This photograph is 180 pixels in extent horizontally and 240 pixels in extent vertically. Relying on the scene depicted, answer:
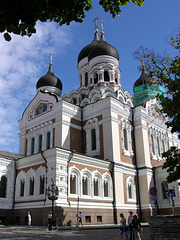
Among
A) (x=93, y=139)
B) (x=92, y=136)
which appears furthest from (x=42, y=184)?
(x=92, y=136)

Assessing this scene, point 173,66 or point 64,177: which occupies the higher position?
A: point 173,66

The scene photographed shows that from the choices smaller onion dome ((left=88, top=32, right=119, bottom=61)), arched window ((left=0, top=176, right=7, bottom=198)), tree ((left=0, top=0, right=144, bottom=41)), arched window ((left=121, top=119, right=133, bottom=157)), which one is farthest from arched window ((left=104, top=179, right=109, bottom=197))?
tree ((left=0, top=0, right=144, bottom=41))

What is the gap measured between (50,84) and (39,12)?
27.0 meters

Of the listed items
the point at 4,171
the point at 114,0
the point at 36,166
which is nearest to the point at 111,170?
the point at 36,166

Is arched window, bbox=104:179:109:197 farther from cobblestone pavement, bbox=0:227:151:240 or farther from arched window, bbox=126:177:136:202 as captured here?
cobblestone pavement, bbox=0:227:151:240

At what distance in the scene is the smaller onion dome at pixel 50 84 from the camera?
3159cm

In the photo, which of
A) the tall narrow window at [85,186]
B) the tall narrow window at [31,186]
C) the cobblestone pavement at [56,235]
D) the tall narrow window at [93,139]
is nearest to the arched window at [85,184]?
the tall narrow window at [85,186]

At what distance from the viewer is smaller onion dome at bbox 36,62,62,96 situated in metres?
31.6

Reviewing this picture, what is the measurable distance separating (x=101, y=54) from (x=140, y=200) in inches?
644

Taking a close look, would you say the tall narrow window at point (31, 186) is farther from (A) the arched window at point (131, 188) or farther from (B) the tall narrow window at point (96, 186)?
(A) the arched window at point (131, 188)

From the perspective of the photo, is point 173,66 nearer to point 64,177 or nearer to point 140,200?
point 64,177

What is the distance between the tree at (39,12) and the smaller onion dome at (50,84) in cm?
2604

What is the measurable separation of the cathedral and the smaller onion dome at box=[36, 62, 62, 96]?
1 cm

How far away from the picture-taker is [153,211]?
2234cm
